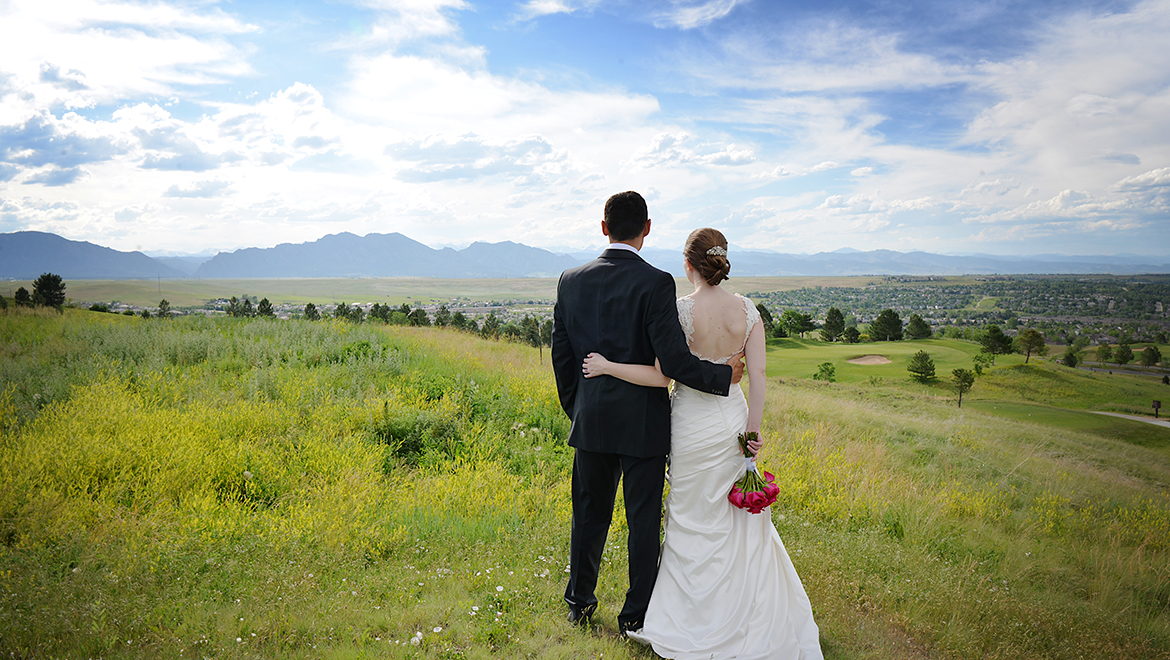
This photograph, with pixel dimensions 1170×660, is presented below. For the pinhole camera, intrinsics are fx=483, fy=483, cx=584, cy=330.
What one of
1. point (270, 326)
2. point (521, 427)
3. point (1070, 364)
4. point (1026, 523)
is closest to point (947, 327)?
point (1070, 364)

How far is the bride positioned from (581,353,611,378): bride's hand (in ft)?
0.08

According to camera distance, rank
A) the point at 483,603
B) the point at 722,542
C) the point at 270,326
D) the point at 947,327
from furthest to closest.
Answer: the point at 947,327 → the point at 270,326 → the point at 483,603 → the point at 722,542

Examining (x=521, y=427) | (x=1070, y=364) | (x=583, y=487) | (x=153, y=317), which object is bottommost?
(x=1070, y=364)

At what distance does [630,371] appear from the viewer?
123 inches

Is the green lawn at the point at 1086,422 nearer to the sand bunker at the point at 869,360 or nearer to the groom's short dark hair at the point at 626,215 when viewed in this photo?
the sand bunker at the point at 869,360

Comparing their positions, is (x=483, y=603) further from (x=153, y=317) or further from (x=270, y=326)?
(x=153, y=317)

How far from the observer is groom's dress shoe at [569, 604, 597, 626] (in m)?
3.52

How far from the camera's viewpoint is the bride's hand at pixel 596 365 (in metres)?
3.15

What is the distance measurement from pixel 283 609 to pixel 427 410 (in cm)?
436

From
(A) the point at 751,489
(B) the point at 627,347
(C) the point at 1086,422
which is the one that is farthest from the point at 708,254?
(C) the point at 1086,422

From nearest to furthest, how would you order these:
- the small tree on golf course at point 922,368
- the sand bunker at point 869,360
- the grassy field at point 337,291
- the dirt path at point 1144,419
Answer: the dirt path at point 1144,419 → the small tree on golf course at point 922,368 → the sand bunker at point 869,360 → the grassy field at point 337,291

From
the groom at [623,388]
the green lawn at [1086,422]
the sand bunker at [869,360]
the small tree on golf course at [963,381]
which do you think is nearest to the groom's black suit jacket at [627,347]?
the groom at [623,388]

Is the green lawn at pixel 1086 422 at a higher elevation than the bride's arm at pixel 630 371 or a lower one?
lower

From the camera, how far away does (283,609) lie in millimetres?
3359
